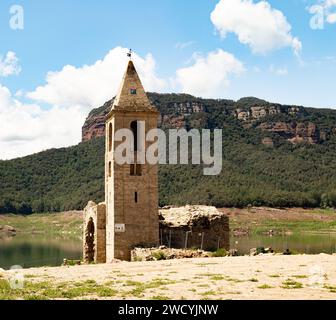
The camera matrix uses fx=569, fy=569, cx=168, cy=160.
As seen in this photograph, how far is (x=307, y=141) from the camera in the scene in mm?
166000

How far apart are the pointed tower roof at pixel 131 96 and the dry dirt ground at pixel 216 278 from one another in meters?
9.01

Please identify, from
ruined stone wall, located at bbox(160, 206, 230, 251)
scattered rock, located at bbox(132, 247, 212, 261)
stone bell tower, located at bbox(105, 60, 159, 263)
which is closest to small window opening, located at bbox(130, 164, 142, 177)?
stone bell tower, located at bbox(105, 60, 159, 263)

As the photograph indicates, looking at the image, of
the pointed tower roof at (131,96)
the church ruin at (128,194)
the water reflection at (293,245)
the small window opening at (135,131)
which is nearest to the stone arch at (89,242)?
the church ruin at (128,194)

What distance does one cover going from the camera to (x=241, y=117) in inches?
6890

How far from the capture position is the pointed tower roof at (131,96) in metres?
28.5

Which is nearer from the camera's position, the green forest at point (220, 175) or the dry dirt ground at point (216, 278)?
the dry dirt ground at point (216, 278)

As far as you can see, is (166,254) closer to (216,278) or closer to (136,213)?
(136,213)

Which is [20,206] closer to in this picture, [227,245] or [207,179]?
[207,179]

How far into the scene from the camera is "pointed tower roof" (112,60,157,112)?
2850cm

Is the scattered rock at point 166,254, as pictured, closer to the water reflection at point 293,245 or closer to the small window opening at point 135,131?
the small window opening at point 135,131

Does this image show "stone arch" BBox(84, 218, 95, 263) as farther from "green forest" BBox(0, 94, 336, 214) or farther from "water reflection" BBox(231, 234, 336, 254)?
"green forest" BBox(0, 94, 336, 214)

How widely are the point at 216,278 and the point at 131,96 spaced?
14.5m
